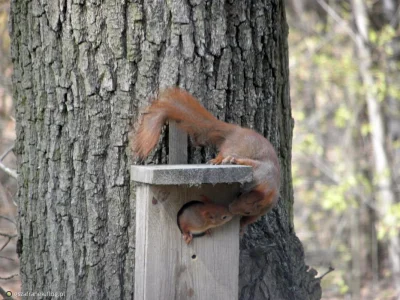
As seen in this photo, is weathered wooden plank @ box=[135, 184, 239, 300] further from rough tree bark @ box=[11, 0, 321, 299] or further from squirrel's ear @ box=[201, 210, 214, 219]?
rough tree bark @ box=[11, 0, 321, 299]

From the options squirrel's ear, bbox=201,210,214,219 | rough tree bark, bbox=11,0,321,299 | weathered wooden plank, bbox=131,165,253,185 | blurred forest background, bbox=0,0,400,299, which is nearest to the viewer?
weathered wooden plank, bbox=131,165,253,185

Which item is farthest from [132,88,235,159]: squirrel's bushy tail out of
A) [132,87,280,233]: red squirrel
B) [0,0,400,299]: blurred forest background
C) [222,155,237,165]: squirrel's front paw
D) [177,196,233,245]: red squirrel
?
[0,0,400,299]: blurred forest background

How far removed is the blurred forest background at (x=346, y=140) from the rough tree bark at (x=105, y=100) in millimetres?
4085

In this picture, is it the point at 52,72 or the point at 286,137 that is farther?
the point at 286,137

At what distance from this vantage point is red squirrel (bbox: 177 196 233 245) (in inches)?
73.9

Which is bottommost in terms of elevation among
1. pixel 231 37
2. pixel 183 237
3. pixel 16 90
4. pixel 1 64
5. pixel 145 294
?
pixel 145 294

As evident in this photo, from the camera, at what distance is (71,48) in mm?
A: 2078

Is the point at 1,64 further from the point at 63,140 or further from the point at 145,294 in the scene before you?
the point at 145,294

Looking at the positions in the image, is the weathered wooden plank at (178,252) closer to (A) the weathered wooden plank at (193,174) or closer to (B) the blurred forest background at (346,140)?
(A) the weathered wooden plank at (193,174)

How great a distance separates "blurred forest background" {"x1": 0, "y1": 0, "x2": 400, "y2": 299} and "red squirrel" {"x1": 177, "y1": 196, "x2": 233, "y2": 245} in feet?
14.5

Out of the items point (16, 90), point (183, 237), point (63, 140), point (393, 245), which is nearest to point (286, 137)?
point (183, 237)

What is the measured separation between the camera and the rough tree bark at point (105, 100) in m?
2.03

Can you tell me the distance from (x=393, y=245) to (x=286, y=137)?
16.3 ft

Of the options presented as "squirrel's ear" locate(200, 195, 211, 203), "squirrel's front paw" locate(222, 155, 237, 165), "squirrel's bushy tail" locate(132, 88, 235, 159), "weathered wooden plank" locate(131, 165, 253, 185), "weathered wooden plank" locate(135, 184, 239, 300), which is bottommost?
"weathered wooden plank" locate(135, 184, 239, 300)
